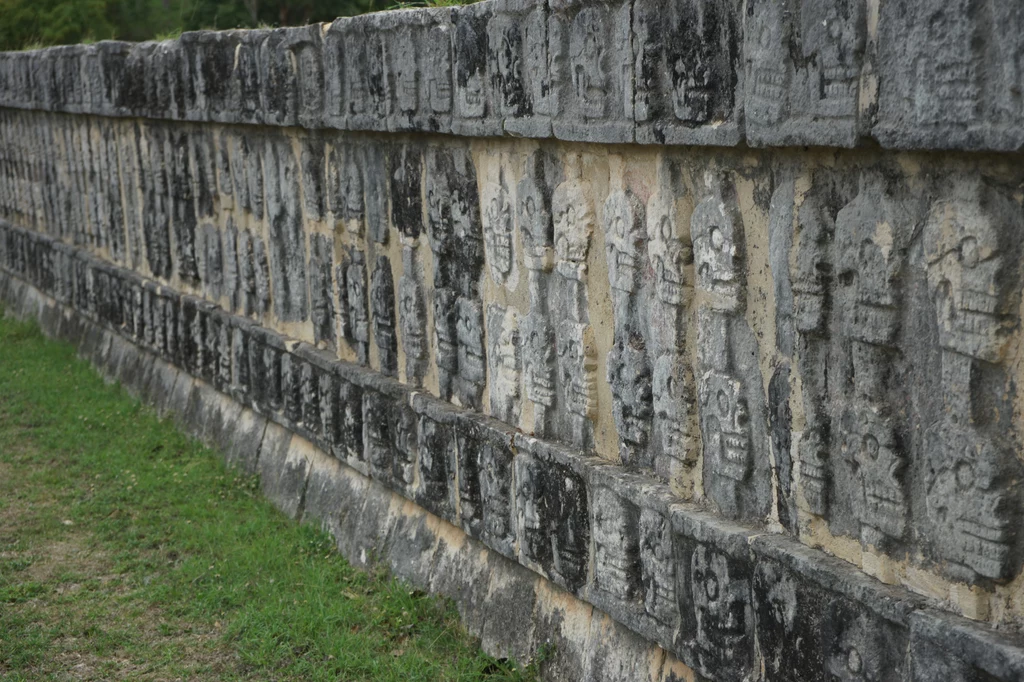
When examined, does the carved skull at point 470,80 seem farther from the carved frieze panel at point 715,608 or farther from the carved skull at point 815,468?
the carved skull at point 815,468

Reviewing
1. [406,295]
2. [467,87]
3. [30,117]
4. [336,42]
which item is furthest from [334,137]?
[30,117]

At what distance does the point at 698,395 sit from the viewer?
393 centimetres

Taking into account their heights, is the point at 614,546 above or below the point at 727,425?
below

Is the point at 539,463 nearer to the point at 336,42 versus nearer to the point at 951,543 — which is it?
the point at 951,543

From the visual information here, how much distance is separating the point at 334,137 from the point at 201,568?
2110 mm

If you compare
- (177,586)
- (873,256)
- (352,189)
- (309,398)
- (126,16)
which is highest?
(126,16)

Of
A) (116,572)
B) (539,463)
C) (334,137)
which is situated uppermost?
(334,137)

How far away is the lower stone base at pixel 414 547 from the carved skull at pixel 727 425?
0.67m

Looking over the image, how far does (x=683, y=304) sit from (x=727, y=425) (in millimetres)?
390

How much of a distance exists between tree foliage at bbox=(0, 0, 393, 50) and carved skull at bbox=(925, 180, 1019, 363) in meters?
12.6

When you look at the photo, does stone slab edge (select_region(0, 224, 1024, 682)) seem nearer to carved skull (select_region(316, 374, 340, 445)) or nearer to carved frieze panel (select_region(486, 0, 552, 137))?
carved skull (select_region(316, 374, 340, 445))

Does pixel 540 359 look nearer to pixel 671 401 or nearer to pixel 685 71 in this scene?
pixel 671 401

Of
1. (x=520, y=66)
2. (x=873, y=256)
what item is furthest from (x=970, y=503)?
(x=520, y=66)

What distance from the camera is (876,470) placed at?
321 centimetres
